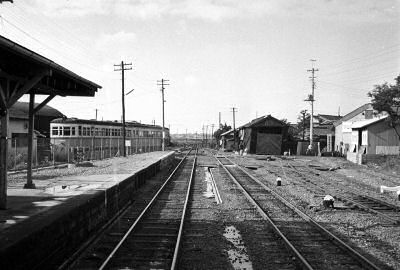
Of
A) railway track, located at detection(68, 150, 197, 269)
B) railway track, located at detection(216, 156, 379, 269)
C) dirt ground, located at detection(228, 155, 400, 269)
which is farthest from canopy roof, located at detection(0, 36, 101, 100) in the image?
dirt ground, located at detection(228, 155, 400, 269)

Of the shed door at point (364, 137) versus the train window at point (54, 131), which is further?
the shed door at point (364, 137)

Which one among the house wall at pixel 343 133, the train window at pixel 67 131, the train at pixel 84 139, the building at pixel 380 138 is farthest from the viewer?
the house wall at pixel 343 133

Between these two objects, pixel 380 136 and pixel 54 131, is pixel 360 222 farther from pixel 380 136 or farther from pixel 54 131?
pixel 380 136

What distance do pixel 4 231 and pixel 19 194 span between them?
551 cm

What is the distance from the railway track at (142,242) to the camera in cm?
739

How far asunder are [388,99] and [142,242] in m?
29.1

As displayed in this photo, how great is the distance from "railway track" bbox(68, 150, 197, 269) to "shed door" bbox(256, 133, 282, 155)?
136 ft

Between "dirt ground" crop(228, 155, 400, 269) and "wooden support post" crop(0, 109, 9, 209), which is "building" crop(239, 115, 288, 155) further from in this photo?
"wooden support post" crop(0, 109, 9, 209)

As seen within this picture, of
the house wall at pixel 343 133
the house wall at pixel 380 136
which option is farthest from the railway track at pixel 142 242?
the house wall at pixel 343 133

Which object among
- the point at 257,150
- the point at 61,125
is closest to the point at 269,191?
the point at 61,125

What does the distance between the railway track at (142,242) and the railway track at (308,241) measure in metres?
2.35

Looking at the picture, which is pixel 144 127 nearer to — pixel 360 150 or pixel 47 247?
pixel 360 150

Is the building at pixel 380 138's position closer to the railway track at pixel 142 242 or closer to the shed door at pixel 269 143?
the shed door at pixel 269 143

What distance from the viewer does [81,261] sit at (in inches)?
295
